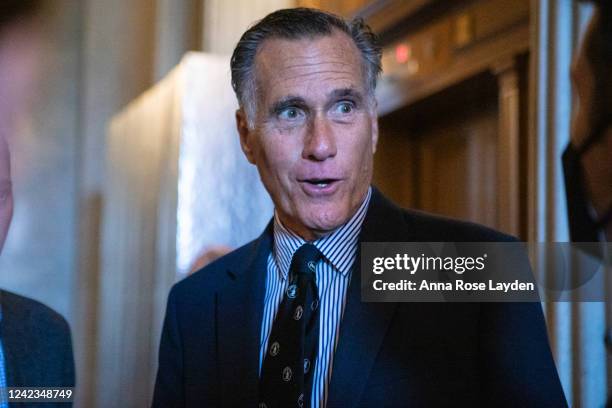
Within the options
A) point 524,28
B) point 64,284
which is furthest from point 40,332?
point 524,28

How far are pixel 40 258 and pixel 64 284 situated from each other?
47 millimetres

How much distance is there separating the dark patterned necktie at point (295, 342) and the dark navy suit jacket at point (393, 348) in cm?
Result: 2

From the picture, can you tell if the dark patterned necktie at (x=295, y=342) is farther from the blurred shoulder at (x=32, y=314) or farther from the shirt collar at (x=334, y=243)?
the blurred shoulder at (x=32, y=314)

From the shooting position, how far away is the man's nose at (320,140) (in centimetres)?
81

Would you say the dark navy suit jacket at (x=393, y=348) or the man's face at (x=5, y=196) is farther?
the man's face at (x=5, y=196)

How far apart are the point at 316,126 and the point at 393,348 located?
9.8 inches

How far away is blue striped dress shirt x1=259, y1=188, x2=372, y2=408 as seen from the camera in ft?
2.63

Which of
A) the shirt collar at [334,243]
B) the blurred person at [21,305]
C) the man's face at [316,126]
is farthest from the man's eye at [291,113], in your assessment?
the blurred person at [21,305]

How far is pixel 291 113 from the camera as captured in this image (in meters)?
0.83

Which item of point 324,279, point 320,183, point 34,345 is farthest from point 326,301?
point 34,345

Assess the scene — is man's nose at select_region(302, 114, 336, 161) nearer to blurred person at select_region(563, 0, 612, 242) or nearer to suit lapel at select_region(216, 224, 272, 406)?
suit lapel at select_region(216, 224, 272, 406)

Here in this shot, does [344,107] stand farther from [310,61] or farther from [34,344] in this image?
[34,344]

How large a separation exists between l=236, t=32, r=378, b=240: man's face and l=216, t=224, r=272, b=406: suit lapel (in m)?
0.08

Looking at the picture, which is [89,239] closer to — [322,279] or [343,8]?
[322,279]
